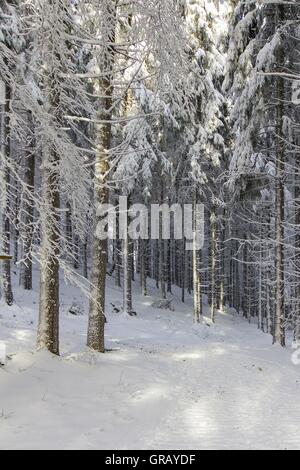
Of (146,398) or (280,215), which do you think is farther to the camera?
(280,215)

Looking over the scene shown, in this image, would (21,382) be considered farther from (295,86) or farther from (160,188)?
(160,188)

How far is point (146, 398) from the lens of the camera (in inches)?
324

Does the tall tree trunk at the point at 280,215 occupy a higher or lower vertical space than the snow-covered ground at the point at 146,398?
higher

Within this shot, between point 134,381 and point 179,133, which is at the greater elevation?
point 179,133

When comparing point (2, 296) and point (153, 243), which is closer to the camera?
point (2, 296)

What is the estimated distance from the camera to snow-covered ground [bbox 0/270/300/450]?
243 inches

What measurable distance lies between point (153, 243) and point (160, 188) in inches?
736

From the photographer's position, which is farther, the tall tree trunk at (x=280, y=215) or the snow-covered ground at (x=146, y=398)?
the tall tree trunk at (x=280, y=215)

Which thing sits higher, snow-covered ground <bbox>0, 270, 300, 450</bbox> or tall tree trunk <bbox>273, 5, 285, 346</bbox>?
tall tree trunk <bbox>273, 5, 285, 346</bbox>

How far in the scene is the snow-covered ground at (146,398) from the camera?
6.18 m

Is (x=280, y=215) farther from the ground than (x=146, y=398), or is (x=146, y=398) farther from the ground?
(x=280, y=215)

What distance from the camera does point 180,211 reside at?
91.5ft

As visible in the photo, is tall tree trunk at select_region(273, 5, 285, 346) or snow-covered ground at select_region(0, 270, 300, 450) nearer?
snow-covered ground at select_region(0, 270, 300, 450)
